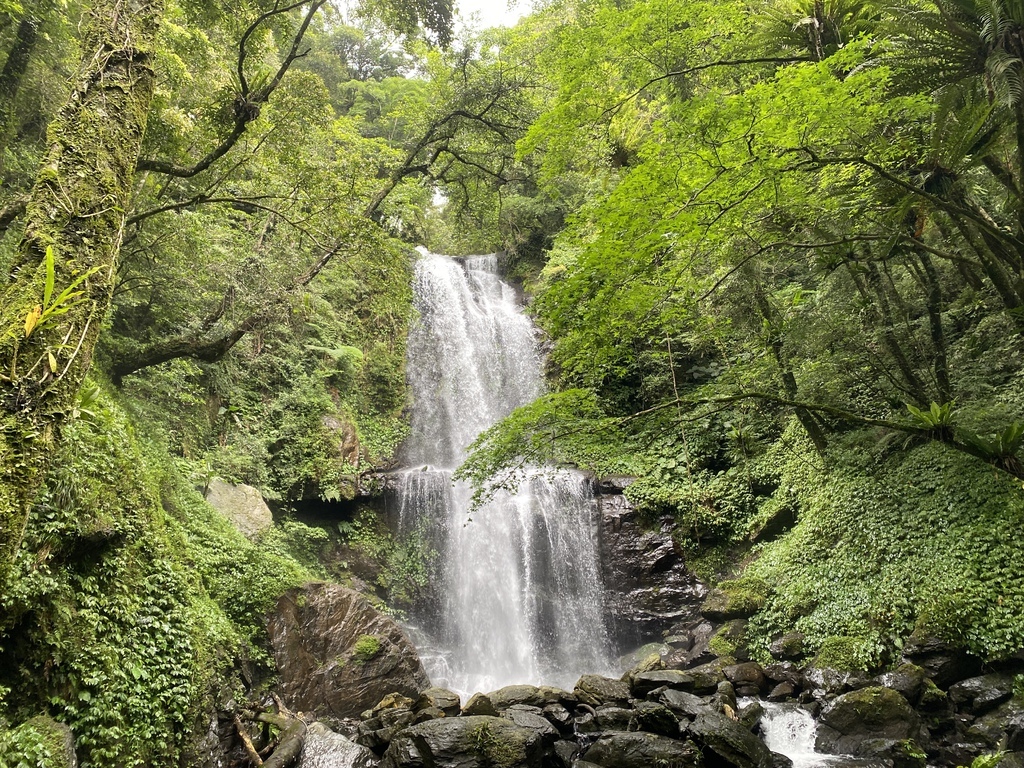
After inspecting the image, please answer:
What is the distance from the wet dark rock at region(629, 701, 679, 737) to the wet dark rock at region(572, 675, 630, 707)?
0.92 metres

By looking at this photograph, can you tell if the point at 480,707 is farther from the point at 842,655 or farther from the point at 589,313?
the point at 589,313

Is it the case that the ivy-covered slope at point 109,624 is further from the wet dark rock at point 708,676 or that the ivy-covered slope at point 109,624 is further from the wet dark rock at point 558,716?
the wet dark rock at point 708,676

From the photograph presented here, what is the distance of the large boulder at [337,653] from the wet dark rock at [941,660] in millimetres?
6785

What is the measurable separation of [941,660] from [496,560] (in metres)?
8.48

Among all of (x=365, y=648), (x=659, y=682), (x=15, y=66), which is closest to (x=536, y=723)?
(x=659, y=682)

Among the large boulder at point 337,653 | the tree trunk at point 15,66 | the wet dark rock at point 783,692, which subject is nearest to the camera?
the tree trunk at point 15,66

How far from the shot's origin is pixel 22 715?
357cm

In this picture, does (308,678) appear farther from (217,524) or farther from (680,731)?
(680,731)

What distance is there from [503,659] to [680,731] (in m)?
6.10

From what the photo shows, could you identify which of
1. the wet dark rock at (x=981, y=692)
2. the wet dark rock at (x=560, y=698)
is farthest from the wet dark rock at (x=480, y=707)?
the wet dark rock at (x=981, y=692)

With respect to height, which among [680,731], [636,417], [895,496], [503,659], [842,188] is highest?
[842,188]

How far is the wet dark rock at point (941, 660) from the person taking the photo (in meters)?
6.42

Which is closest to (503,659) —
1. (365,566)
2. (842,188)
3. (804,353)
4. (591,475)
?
(365,566)

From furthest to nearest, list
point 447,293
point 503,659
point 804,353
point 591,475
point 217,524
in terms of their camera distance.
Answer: point 447,293
point 591,475
point 503,659
point 804,353
point 217,524
